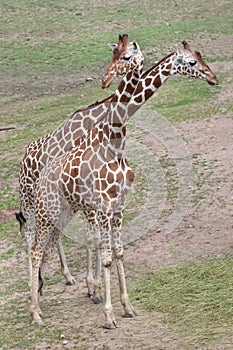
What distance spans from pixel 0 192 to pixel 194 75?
601 centimetres

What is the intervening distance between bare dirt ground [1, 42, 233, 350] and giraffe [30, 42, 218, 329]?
1.09 ft

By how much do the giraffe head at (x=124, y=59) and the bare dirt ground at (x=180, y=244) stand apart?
261 centimetres

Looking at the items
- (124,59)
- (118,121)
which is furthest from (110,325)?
(124,59)

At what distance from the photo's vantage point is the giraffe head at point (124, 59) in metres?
8.41

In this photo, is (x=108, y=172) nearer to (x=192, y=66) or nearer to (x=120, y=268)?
(x=120, y=268)

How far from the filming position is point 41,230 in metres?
9.30

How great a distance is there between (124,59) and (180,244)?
131 inches

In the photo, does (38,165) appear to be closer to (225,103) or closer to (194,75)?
(194,75)

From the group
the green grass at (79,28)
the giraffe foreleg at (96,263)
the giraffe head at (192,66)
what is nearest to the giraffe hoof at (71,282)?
the giraffe foreleg at (96,263)

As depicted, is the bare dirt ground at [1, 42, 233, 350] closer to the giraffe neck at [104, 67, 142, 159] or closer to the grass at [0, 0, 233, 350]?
the grass at [0, 0, 233, 350]

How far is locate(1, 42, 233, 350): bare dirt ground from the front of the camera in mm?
8320

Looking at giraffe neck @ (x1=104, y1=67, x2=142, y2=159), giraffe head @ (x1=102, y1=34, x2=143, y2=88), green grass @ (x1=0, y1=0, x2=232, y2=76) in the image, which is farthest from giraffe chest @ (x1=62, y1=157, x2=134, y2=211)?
green grass @ (x1=0, y1=0, x2=232, y2=76)

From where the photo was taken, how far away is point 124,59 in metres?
8.49

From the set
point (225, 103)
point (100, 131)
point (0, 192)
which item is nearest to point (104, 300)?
point (100, 131)
